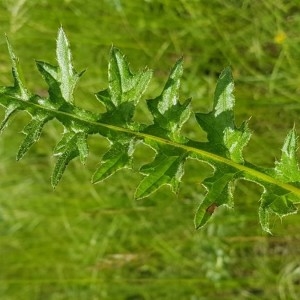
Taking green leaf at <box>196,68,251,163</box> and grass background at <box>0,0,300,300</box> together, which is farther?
grass background at <box>0,0,300,300</box>

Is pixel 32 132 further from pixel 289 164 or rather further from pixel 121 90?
pixel 289 164

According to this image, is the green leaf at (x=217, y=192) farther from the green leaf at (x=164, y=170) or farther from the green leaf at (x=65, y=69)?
the green leaf at (x=65, y=69)

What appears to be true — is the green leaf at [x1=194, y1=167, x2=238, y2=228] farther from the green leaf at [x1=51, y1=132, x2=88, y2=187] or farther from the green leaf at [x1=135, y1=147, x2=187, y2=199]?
the green leaf at [x1=51, y1=132, x2=88, y2=187]

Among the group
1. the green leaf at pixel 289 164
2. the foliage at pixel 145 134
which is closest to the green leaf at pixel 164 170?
the foliage at pixel 145 134

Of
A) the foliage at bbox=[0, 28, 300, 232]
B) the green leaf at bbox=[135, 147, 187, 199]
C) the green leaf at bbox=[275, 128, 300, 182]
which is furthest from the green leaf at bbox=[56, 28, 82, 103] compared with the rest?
the green leaf at bbox=[275, 128, 300, 182]

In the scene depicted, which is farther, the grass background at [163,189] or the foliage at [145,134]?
the grass background at [163,189]

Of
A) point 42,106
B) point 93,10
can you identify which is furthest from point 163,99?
point 93,10

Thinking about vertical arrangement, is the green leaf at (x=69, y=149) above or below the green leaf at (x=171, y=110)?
below

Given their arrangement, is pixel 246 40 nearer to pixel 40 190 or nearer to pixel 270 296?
pixel 270 296
